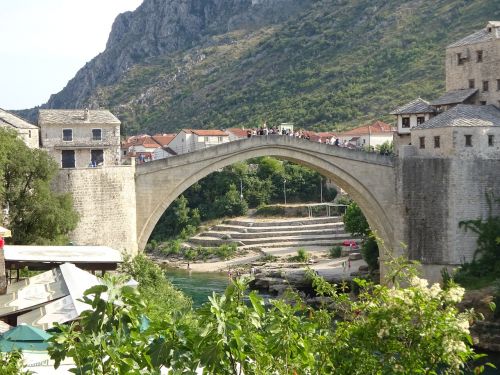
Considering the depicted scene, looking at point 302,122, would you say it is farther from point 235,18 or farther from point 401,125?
point 235,18

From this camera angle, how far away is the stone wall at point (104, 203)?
1212 inches

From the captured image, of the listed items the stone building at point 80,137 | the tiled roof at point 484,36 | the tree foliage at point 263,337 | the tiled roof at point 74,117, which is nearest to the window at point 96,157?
the stone building at point 80,137

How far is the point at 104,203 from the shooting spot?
31.5 m

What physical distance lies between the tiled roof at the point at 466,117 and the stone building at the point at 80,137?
13.0 metres

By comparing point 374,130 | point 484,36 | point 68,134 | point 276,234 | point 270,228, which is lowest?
point 276,234

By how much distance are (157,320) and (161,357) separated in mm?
499

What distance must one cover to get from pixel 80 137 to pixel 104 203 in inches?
115

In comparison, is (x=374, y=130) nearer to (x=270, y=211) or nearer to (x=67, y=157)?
(x=270, y=211)

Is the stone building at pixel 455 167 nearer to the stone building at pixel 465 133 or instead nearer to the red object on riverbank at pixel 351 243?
the stone building at pixel 465 133

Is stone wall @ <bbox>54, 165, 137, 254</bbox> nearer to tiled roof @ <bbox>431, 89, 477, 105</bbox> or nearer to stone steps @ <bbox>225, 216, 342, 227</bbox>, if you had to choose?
tiled roof @ <bbox>431, 89, 477, 105</bbox>

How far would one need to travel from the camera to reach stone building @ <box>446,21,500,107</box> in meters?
36.7

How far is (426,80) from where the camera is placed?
3051 inches

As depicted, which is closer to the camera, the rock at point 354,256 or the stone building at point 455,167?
the stone building at point 455,167

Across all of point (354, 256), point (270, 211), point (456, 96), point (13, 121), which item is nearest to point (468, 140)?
point (456, 96)
